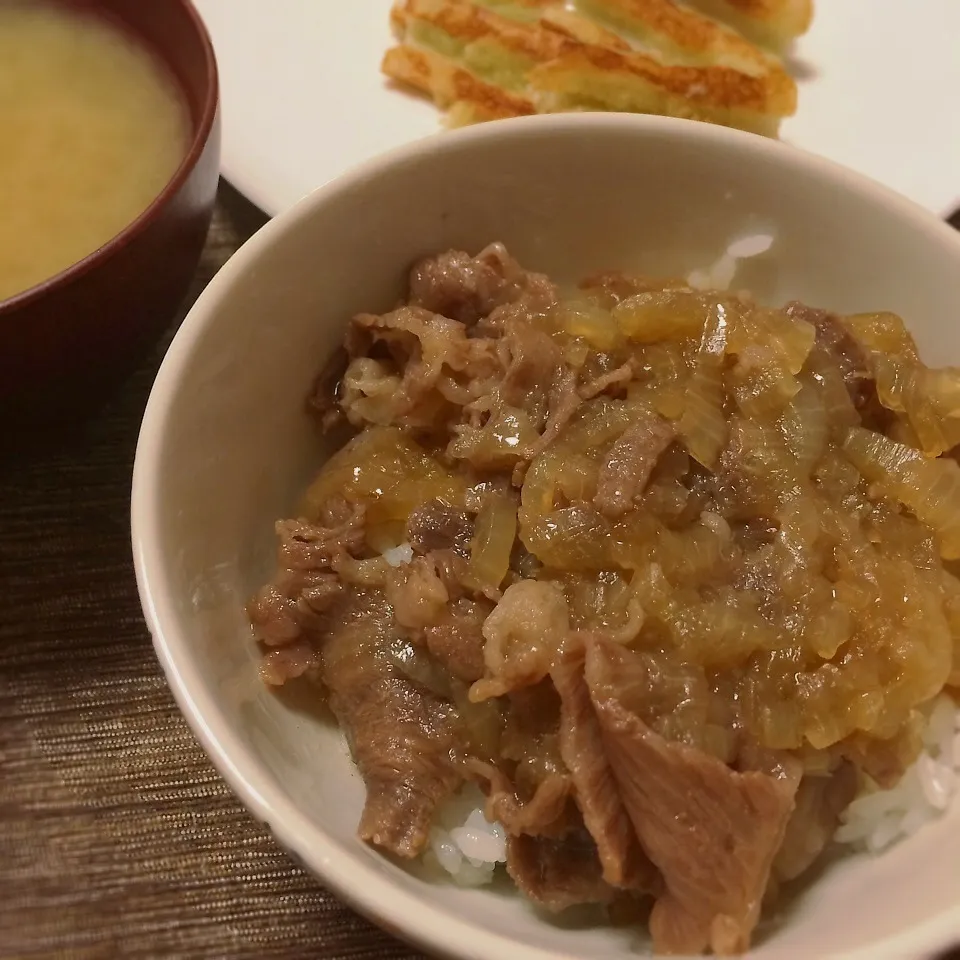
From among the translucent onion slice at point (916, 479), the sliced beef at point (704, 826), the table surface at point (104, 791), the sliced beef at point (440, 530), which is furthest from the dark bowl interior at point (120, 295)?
the translucent onion slice at point (916, 479)

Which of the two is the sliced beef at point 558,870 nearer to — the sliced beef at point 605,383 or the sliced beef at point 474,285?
the sliced beef at point 605,383

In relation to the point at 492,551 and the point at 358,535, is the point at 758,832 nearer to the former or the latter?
the point at 492,551

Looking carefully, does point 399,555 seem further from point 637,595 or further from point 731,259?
point 731,259

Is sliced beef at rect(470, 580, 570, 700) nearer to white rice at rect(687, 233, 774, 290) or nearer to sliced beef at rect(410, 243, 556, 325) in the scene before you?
sliced beef at rect(410, 243, 556, 325)

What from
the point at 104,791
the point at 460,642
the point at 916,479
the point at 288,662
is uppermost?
the point at 916,479

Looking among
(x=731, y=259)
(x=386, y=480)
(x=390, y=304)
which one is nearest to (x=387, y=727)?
(x=386, y=480)

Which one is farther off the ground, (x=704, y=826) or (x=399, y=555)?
(x=704, y=826)
